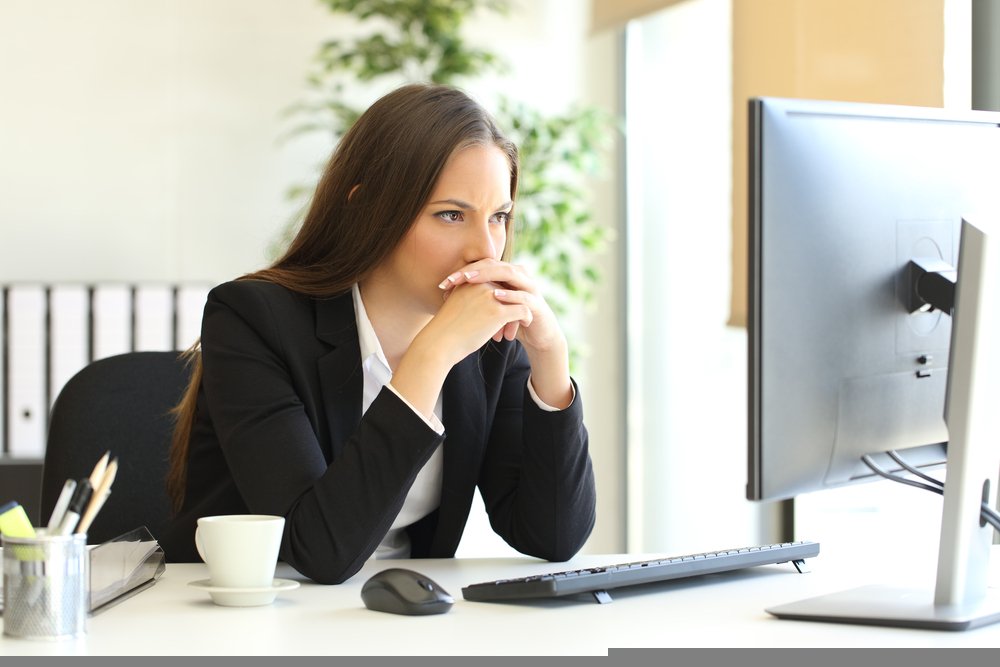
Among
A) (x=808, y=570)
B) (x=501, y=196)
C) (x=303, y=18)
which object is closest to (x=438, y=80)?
(x=303, y=18)

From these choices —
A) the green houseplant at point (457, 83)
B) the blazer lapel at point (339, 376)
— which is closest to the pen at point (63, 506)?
the blazer lapel at point (339, 376)

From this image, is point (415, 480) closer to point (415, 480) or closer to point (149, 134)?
point (415, 480)

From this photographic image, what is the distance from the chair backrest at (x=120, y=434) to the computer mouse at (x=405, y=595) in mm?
648

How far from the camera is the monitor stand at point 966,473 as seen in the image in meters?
0.97

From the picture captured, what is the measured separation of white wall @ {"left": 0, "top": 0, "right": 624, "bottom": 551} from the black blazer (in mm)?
1858

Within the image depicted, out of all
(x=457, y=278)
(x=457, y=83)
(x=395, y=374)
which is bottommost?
(x=395, y=374)

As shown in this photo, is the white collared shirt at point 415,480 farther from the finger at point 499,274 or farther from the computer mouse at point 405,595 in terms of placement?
the computer mouse at point 405,595

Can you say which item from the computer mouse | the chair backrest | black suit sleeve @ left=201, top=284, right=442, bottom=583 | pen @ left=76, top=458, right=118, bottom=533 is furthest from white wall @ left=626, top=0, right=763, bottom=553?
pen @ left=76, top=458, right=118, bottom=533

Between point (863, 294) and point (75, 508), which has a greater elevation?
point (863, 294)

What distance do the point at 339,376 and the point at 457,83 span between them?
7.20 ft

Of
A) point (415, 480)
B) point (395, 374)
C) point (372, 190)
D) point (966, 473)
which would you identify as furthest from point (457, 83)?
point (966, 473)

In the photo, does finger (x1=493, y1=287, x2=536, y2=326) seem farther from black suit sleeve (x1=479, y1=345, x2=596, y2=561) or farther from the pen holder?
the pen holder

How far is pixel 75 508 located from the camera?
0.92 m

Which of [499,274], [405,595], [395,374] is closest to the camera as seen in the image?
[405,595]
